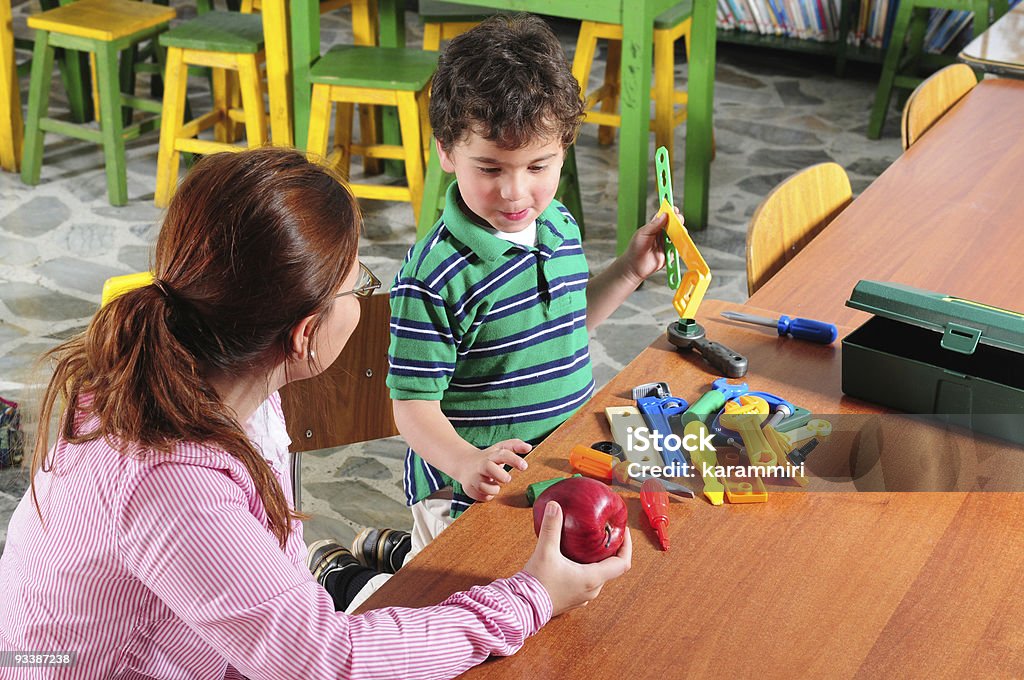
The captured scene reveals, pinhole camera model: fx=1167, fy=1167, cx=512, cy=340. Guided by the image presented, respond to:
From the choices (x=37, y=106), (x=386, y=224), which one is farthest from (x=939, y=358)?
(x=37, y=106)

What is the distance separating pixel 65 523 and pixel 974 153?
190 centimetres

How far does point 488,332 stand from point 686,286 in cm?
29

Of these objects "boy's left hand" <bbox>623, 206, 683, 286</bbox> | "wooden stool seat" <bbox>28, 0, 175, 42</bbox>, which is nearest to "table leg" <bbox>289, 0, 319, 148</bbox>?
"wooden stool seat" <bbox>28, 0, 175, 42</bbox>

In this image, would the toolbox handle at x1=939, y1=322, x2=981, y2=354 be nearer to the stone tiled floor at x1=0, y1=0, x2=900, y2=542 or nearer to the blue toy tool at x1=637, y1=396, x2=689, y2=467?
the blue toy tool at x1=637, y1=396, x2=689, y2=467

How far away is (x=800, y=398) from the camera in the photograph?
147 centimetres

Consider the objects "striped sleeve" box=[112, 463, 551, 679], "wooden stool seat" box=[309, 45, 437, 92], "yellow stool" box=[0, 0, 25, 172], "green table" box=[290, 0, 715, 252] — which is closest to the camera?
"striped sleeve" box=[112, 463, 551, 679]

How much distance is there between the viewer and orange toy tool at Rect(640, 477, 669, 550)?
122 cm

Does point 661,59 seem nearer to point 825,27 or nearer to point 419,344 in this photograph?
point 825,27

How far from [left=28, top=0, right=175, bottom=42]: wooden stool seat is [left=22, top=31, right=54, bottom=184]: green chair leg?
8 cm

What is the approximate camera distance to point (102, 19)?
4016 mm

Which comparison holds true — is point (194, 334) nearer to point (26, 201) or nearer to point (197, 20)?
point (197, 20)

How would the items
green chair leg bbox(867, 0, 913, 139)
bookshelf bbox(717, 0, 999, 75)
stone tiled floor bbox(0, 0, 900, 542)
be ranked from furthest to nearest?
bookshelf bbox(717, 0, 999, 75)
green chair leg bbox(867, 0, 913, 139)
stone tiled floor bbox(0, 0, 900, 542)

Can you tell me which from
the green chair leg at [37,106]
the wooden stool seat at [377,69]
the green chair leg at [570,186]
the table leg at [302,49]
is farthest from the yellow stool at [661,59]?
the green chair leg at [37,106]

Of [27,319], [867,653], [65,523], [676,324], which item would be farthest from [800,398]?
[27,319]
